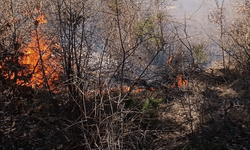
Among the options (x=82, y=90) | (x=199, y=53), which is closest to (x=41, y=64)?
(x=82, y=90)

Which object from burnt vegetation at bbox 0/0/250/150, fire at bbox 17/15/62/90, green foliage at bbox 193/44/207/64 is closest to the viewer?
burnt vegetation at bbox 0/0/250/150

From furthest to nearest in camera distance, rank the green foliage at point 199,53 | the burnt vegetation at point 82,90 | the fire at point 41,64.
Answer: the green foliage at point 199,53, the fire at point 41,64, the burnt vegetation at point 82,90

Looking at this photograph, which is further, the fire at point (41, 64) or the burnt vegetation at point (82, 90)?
the fire at point (41, 64)

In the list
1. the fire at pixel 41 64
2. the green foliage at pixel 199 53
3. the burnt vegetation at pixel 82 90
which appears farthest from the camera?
the green foliage at pixel 199 53

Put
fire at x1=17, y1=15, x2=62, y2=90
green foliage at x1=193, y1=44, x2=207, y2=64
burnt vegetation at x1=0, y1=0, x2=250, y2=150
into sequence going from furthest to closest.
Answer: green foliage at x1=193, y1=44, x2=207, y2=64, fire at x1=17, y1=15, x2=62, y2=90, burnt vegetation at x1=0, y1=0, x2=250, y2=150

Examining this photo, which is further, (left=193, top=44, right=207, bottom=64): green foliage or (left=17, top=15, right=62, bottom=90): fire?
(left=193, top=44, right=207, bottom=64): green foliage

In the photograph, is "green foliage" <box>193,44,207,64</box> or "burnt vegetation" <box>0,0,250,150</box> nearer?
"burnt vegetation" <box>0,0,250,150</box>

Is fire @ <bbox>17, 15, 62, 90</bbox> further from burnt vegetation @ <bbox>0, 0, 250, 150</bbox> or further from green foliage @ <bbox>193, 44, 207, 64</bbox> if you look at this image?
green foliage @ <bbox>193, 44, 207, 64</bbox>

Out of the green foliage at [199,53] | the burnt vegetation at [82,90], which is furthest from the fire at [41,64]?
the green foliage at [199,53]

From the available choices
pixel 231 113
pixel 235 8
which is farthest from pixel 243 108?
pixel 235 8

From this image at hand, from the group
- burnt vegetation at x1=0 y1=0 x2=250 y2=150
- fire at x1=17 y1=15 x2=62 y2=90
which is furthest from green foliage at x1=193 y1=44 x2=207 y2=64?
fire at x1=17 y1=15 x2=62 y2=90

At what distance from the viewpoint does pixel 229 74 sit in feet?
37.2

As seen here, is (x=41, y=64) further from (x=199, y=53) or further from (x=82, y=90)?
(x=199, y=53)

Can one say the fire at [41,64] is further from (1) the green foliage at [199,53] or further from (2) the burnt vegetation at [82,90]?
(1) the green foliage at [199,53]
